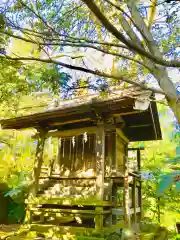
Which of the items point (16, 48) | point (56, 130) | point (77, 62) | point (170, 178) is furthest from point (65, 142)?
point (170, 178)

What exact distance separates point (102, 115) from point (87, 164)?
70.4 inches

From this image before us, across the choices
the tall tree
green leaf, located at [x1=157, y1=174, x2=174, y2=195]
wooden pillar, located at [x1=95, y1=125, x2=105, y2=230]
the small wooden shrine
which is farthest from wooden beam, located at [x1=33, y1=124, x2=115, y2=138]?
green leaf, located at [x1=157, y1=174, x2=174, y2=195]

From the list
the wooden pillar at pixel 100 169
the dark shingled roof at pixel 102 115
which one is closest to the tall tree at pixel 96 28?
the dark shingled roof at pixel 102 115

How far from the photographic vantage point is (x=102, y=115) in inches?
283

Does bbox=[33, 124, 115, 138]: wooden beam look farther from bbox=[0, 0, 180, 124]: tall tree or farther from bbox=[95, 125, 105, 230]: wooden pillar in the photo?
bbox=[0, 0, 180, 124]: tall tree

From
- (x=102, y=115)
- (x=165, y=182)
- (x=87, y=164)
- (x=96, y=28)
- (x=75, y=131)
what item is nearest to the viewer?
(x=165, y=182)

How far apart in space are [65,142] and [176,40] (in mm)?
5284

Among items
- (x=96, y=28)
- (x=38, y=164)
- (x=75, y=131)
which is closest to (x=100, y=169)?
(x=75, y=131)

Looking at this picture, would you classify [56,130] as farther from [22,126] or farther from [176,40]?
[176,40]

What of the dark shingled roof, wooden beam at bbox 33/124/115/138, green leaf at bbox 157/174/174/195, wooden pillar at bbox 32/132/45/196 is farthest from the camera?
wooden pillar at bbox 32/132/45/196

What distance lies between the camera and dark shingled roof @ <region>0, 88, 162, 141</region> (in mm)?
6352

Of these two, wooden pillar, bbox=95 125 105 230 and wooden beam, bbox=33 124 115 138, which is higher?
wooden beam, bbox=33 124 115 138

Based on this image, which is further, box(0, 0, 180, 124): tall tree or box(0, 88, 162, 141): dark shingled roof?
box(0, 88, 162, 141): dark shingled roof

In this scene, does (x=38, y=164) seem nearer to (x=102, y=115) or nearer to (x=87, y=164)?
(x=87, y=164)
